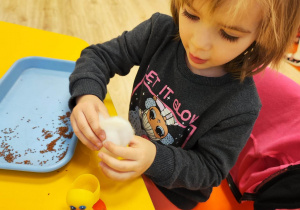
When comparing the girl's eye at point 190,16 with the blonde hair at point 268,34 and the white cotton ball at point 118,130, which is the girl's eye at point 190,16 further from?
the white cotton ball at point 118,130

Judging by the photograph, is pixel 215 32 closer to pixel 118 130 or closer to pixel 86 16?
pixel 118 130

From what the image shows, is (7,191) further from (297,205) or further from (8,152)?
(297,205)

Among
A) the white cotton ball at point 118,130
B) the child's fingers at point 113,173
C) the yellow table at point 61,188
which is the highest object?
the white cotton ball at point 118,130

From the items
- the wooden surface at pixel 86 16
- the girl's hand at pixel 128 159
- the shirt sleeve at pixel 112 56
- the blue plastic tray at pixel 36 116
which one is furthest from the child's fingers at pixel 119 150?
the wooden surface at pixel 86 16

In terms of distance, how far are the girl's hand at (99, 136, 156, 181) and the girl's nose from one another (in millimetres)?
227

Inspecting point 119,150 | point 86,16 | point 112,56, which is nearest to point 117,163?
point 119,150

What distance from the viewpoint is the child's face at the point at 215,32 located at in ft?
1.54

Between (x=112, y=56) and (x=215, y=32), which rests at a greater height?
(x=215, y=32)

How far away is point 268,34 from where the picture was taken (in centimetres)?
49

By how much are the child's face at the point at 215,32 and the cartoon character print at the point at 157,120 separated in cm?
19

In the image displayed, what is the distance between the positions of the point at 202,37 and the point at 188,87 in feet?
0.62

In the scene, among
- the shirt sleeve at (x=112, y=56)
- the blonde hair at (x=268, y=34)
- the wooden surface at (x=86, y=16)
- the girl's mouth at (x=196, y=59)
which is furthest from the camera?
the wooden surface at (x=86, y=16)

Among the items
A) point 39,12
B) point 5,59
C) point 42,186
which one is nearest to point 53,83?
point 5,59

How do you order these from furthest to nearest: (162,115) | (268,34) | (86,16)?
1. (86,16)
2. (162,115)
3. (268,34)
